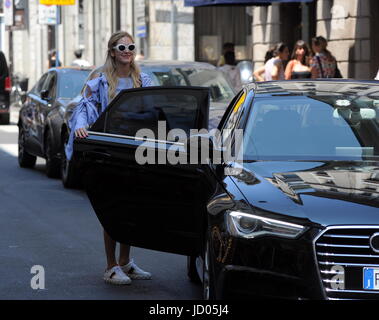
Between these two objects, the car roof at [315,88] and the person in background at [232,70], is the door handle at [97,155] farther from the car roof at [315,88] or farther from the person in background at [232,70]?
the person in background at [232,70]

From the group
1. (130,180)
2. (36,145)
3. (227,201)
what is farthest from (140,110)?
(36,145)

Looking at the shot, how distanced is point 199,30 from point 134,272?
27.4 m

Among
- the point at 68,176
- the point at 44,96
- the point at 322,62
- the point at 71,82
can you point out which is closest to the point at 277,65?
the point at 322,62

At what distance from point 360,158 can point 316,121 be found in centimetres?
47

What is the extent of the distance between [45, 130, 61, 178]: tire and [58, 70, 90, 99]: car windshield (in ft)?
2.08

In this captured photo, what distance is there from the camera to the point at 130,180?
791cm

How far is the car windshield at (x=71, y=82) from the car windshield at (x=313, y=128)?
939 cm

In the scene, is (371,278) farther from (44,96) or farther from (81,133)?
(44,96)

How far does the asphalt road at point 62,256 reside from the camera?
26.5 ft

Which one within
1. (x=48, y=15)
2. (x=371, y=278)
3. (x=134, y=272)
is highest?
(x=48, y=15)

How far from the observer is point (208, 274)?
21.8 feet

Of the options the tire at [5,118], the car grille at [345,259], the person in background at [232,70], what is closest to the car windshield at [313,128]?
the car grille at [345,259]

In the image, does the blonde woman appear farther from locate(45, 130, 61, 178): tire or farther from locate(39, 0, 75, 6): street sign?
locate(39, 0, 75, 6): street sign
